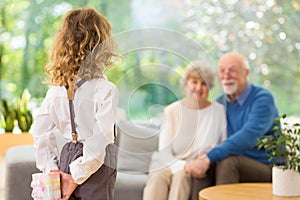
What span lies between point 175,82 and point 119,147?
0.32 metres

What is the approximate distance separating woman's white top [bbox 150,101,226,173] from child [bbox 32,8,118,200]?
0.61 feet

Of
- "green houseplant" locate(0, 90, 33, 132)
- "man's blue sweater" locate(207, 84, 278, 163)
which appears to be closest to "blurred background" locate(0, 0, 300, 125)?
"green houseplant" locate(0, 90, 33, 132)

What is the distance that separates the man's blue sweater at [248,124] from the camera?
11.6 feet

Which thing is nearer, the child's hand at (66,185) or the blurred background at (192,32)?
the child's hand at (66,185)

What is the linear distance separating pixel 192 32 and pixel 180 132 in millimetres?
3220

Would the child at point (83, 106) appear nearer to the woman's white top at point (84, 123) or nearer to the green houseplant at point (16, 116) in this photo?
the woman's white top at point (84, 123)

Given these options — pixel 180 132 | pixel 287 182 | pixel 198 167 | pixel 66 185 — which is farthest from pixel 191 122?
pixel 198 167

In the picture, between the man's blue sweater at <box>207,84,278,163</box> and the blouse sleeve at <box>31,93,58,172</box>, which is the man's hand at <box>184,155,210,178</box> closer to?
the man's blue sweater at <box>207,84,278,163</box>

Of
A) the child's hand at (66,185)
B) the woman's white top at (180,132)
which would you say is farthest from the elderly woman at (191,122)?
the child's hand at (66,185)

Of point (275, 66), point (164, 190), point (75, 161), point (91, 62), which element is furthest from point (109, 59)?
point (275, 66)

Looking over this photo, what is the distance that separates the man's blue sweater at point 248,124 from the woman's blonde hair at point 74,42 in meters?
1.47

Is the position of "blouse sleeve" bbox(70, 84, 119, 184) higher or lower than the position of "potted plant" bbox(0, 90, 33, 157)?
higher

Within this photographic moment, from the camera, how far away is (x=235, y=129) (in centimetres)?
369

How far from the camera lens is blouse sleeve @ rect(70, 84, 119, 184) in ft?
6.69
